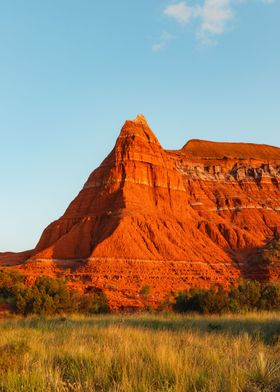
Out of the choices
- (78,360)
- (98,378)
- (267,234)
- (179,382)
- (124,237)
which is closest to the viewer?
(179,382)

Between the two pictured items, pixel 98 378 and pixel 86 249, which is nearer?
pixel 98 378

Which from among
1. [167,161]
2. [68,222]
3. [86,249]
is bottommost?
[86,249]

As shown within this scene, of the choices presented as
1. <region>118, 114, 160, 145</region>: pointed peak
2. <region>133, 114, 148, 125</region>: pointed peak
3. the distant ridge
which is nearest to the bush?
<region>118, 114, 160, 145</region>: pointed peak

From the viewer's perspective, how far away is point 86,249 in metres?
64.7

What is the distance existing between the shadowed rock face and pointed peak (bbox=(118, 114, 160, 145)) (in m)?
0.20

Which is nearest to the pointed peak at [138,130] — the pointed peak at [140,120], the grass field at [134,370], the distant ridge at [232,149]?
the pointed peak at [140,120]

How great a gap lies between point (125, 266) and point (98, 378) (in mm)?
50449

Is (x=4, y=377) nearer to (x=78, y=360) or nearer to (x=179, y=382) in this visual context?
(x=78, y=360)

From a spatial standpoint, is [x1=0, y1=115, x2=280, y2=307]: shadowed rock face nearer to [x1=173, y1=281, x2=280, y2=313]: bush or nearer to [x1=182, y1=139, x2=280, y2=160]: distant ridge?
[x1=173, y1=281, x2=280, y2=313]: bush

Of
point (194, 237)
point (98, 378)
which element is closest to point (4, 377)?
point (98, 378)

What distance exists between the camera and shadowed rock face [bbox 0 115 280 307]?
5538 centimetres

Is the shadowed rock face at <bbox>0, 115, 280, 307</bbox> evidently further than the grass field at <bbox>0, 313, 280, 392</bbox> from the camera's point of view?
Yes

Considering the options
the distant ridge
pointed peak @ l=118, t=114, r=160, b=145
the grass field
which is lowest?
the grass field

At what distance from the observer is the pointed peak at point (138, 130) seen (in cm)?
7950
